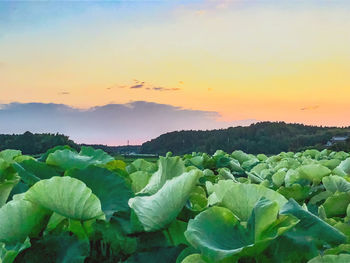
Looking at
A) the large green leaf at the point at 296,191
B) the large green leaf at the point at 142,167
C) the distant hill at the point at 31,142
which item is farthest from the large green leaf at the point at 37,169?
the distant hill at the point at 31,142

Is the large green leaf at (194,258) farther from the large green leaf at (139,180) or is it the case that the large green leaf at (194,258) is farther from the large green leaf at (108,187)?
the large green leaf at (139,180)

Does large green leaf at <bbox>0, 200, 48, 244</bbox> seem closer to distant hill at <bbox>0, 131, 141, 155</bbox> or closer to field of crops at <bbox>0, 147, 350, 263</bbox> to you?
field of crops at <bbox>0, 147, 350, 263</bbox>

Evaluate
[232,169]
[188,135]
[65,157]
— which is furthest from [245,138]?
[65,157]

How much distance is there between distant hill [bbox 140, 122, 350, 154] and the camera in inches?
1779

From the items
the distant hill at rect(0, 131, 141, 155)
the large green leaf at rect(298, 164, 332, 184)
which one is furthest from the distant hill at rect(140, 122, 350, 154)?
the large green leaf at rect(298, 164, 332, 184)

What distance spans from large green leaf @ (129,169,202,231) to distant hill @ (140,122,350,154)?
37954mm

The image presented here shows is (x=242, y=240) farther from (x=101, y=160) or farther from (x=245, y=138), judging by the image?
(x=245, y=138)

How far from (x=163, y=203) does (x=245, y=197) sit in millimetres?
232

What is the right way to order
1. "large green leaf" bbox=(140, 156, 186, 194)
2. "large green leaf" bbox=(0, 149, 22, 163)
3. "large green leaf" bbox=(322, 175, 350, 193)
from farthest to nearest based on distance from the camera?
"large green leaf" bbox=(0, 149, 22, 163) < "large green leaf" bbox=(322, 175, 350, 193) < "large green leaf" bbox=(140, 156, 186, 194)

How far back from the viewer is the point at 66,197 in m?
1.28

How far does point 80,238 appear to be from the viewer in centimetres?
141

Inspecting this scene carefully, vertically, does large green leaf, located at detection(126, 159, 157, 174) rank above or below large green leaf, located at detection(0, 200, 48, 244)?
above

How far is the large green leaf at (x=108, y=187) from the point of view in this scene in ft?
4.89

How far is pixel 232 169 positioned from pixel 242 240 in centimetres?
347
